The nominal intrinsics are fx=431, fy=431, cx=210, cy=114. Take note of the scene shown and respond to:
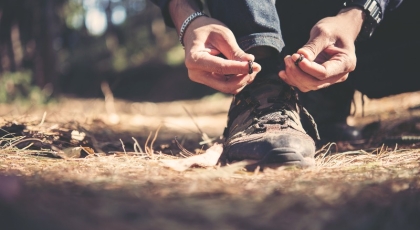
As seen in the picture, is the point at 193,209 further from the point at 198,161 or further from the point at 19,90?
the point at 19,90

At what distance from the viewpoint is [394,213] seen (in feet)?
2.53

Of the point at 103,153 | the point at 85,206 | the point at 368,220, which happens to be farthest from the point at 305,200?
the point at 103,153

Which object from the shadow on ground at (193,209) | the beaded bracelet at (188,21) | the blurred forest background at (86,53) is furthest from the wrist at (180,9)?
the blurred forest background at (86,53)

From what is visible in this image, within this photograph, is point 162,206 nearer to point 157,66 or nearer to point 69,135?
point 69,135

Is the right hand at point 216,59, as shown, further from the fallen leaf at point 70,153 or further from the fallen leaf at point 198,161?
the fallen leaf at point 70,153

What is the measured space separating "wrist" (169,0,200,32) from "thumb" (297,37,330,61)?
0.46m

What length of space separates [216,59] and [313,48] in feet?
0.98

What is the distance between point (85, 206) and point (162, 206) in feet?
0.44

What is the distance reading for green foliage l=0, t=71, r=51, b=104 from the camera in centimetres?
593

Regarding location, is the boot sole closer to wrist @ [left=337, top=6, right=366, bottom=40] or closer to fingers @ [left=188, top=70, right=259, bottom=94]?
fingers @ [left=188, top=70, right=259, bottom=94]

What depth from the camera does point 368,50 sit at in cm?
196

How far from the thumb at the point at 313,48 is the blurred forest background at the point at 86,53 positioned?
192 inches

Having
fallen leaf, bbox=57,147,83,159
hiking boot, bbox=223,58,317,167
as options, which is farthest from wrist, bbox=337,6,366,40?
fallen leaf, bbox=57,147,83,159

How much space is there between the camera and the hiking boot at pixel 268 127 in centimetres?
124
